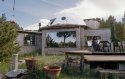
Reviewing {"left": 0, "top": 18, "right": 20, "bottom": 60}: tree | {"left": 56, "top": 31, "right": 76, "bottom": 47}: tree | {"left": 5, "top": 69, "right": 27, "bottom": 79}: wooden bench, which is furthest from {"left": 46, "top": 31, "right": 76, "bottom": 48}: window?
{"left": 5, "top": 69, "right": 27, "bottom": 79}: wooden bench

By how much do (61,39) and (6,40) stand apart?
459 inches

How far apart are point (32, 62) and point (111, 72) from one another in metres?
3.45

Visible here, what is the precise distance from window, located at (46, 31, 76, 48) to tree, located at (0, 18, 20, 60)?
10.4 meters

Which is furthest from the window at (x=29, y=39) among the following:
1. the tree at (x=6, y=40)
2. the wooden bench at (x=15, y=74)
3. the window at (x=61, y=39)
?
the wooden bench at (x=15, y=74)

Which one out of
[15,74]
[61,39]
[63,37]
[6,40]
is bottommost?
[15,74]

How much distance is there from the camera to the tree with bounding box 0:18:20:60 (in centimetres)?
1596

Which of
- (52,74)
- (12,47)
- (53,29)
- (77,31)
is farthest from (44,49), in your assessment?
(52,74)

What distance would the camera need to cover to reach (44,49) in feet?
91.0

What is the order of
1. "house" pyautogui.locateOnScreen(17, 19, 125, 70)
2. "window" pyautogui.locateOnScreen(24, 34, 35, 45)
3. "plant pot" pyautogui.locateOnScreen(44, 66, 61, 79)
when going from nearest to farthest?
"plant pot" pyautogui.locateOnScreen(44, 66, 61, 79) < "house" pyautogui.locateOnScreen(17, 19, 125, 70) < "window" pyautogui.locateOnScreen(24, 34, 35, 45)

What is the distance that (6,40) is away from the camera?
16203 mm

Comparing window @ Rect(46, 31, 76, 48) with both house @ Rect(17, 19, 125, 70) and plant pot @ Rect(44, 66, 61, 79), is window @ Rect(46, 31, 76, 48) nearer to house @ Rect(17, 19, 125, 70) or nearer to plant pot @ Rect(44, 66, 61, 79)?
house @ Rect(17, 19, 125, 70)

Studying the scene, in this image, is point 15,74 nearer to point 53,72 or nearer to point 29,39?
point 53,72

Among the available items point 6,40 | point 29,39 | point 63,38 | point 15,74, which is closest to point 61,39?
point 63,38

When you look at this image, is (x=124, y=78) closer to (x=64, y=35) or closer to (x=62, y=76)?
(x=62, y=76)
